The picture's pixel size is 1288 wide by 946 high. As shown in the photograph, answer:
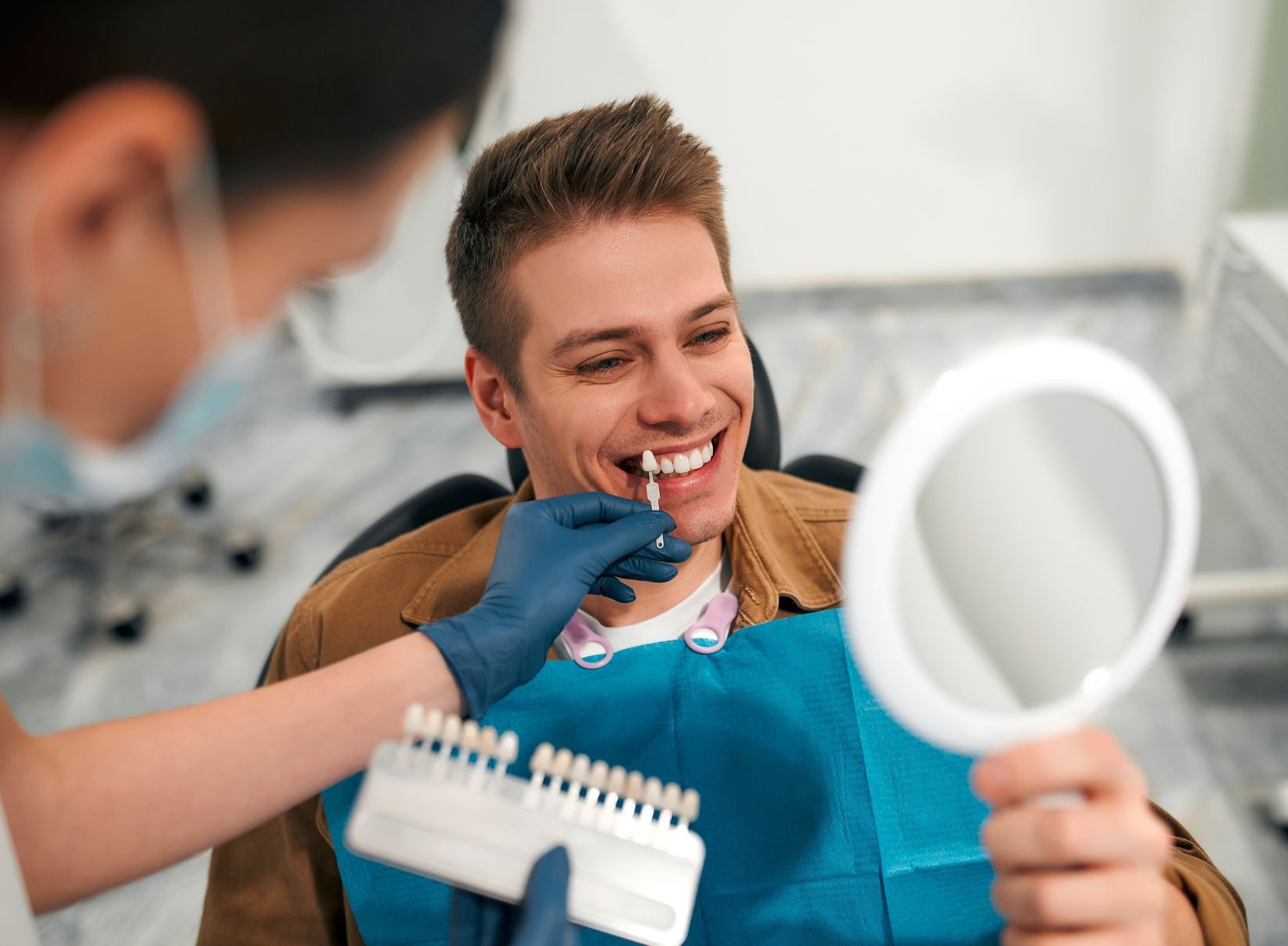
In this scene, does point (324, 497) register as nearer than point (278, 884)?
No

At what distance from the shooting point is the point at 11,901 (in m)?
0.83

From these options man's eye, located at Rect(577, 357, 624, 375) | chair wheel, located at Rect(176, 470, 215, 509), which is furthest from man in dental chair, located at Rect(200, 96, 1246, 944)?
chair wheel, located at Rect(176, 470, 215, 509)

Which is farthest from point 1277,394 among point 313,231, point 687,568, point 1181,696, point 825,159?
point 313,231

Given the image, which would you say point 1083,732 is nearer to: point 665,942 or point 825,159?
point 665,942

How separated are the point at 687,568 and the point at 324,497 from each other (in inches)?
74.8

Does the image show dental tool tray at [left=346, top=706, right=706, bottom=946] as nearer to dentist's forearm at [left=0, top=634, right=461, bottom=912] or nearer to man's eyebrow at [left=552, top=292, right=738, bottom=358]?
dentist's forearm at [left=0, top=634, right=461, bottom=912]

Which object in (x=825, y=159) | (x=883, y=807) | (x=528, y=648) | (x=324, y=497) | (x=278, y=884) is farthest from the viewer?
(x=324, y=497)

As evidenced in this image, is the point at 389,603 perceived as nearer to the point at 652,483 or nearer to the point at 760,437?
the point at 652,483

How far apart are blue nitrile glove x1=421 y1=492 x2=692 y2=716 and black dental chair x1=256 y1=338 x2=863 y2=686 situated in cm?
32

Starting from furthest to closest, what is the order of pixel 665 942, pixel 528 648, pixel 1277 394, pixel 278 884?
pixel 1277 394 → pixel 278 884 → pixel 528 648 → pixel 665 942

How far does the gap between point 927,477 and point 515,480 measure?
3.12 feet

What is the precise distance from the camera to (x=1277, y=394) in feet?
7.05

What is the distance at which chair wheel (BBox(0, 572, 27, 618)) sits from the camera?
2.73 meters

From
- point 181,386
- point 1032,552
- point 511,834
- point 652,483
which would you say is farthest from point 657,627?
point 181,386
